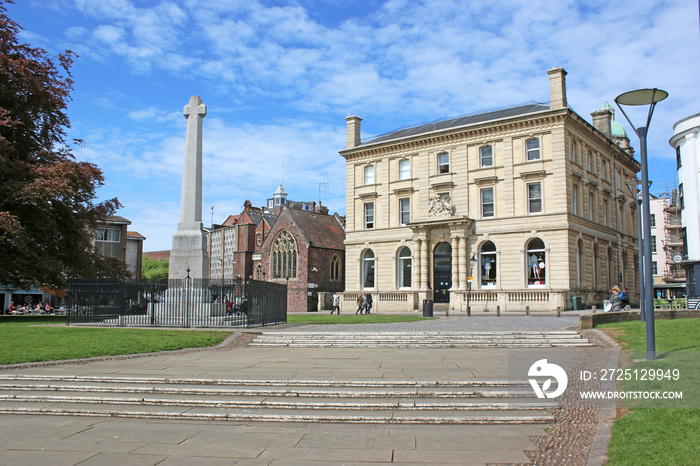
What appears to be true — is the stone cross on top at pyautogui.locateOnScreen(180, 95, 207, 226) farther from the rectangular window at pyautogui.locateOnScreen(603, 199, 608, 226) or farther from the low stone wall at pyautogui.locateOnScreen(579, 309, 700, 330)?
the rectangular window at pyautogui.locateOnScreen(603, 199, 608, 226)

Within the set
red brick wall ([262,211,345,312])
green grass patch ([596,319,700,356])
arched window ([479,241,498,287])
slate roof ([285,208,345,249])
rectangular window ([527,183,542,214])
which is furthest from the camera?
slate roof ([285,208,345,249])

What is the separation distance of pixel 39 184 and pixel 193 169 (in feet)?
25.2

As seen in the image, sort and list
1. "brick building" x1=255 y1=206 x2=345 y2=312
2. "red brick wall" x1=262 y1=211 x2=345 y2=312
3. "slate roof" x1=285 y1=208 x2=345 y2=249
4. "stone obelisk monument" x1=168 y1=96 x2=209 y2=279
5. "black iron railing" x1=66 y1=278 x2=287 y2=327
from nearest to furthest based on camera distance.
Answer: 1. "black iron railing" x1=66 y1=278 x2=287 y2=327
2. "stone obelisk monument" x1=168 y1=96 x2=209 y2=279
3. "red brick wall" x1=262 y1=211 x2=345 y2=312
4. "brick building" x1=255 y1=206 x2=345 y2=312
5. "slate roof" x1=285 y1=208 x2=345 y2=249

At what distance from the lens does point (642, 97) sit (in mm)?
11883

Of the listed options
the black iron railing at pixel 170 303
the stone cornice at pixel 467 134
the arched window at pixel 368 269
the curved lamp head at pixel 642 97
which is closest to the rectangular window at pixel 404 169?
the stone cornice at pixel 467 134

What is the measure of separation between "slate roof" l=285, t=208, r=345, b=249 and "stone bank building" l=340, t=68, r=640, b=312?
883 centimetres

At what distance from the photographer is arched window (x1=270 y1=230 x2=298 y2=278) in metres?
55.8

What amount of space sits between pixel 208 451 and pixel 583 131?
4010 cm

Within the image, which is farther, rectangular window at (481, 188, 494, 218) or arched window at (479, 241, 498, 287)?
rectangular window at (481, 188, 494, 218)

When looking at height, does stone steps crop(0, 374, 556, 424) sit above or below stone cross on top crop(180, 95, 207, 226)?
below

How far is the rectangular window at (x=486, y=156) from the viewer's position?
40969 millimetres

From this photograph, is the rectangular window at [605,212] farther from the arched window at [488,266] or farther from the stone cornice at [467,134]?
the arched window at [488,266]

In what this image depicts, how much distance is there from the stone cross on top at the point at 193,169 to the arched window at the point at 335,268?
105 feet

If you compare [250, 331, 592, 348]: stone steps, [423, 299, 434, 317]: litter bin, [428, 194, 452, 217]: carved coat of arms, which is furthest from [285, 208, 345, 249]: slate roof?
[250, 331, 592, 348]: stone steps
